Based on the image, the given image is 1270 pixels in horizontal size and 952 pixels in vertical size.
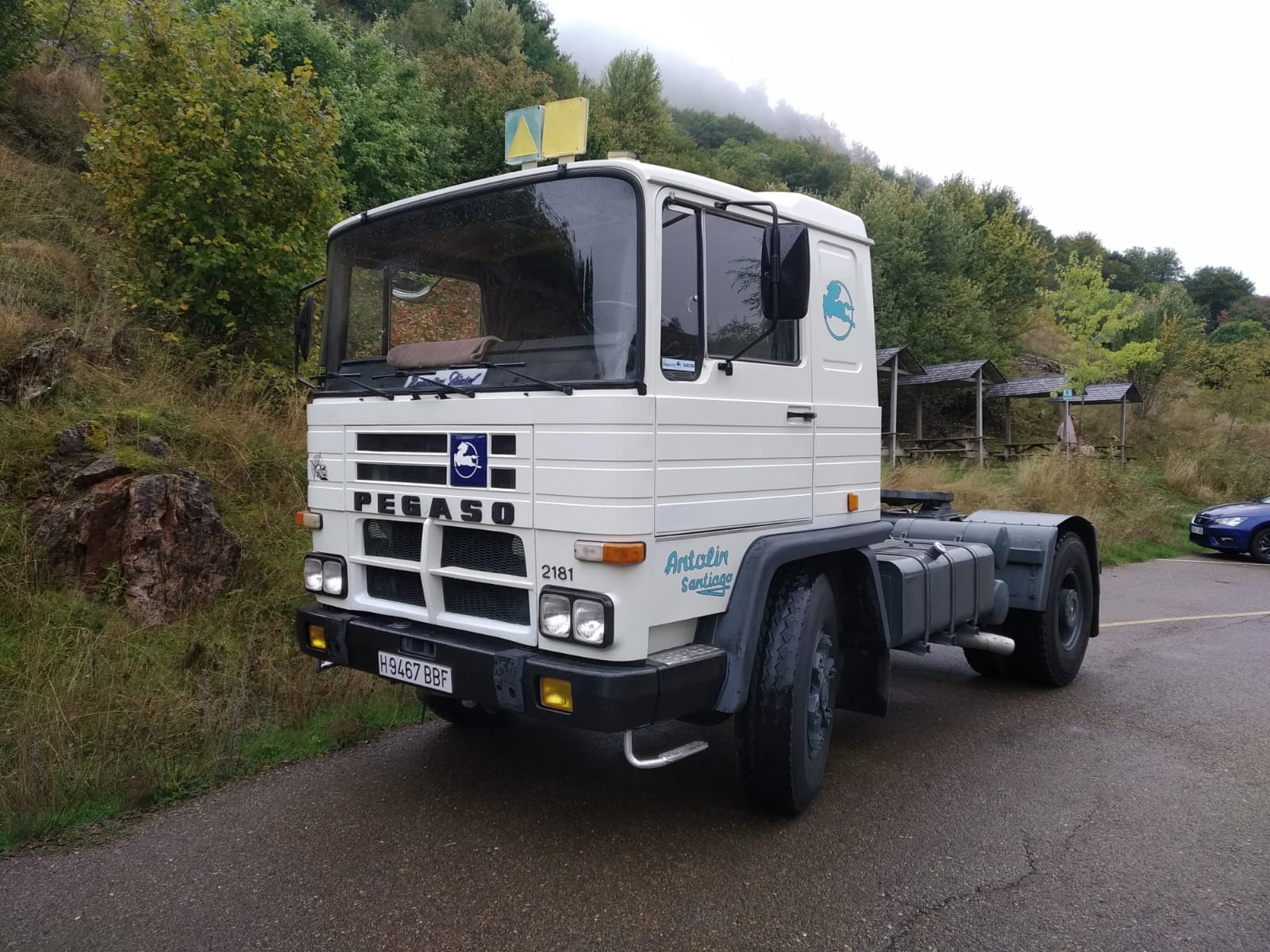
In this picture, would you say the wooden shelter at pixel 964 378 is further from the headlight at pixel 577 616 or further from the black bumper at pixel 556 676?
the headlight at pixel 577 616

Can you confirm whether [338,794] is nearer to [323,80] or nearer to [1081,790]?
[1081,790]

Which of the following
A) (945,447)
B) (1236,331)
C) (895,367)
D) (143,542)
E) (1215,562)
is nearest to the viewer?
(143,542)

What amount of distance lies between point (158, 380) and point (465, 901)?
5.48 m

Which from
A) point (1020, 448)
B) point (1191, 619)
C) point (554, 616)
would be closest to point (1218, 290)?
point (1020, 448)

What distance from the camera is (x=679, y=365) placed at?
11.0ft

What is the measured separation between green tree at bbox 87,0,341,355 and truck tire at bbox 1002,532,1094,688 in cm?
642

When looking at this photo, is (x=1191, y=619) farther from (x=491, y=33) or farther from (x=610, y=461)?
(x=491, y=33)

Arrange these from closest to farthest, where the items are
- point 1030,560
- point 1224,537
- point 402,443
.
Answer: point 402,443, point 1030,560, point 1224,537

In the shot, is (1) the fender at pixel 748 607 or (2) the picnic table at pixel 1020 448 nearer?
(1) the fender at pixel 748 607

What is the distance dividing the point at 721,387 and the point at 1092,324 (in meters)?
28.1

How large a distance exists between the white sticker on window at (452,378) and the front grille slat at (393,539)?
584 mm

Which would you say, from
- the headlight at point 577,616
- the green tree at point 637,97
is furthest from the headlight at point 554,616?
the green tree at point 637,97

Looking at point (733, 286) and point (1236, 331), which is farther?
point (1236, 331)

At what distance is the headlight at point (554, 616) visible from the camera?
3.21 metres
